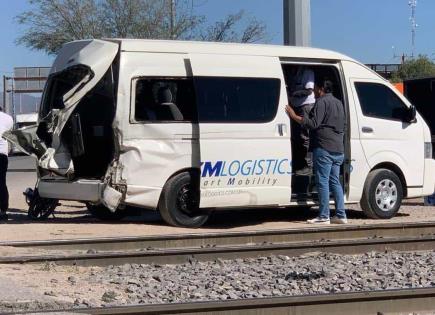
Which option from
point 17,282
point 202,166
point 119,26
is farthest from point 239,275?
point 119,26

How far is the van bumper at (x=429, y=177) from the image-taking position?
1222 cm

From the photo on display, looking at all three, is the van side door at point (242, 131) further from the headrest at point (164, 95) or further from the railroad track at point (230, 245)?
the railroad track at point (230, 245)

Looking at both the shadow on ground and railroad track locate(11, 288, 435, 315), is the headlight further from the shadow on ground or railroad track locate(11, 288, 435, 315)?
railroad track locate(11, 288, 435, 315)

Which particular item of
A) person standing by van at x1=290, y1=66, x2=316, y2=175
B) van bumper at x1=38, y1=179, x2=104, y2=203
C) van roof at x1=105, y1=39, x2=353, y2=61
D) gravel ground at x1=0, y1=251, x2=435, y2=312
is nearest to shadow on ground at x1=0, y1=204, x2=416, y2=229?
van bumper at x1=38, y1=179, x2=104, y2=203

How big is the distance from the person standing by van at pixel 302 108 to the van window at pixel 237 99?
72cm

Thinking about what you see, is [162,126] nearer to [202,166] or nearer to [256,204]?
[202,166]

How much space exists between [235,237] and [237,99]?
7.36 feet

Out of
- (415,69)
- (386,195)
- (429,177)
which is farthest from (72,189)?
(415,69)

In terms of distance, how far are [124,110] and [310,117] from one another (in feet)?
9.09

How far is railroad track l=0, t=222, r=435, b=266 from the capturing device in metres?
8.23

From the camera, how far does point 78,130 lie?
1062 centimetres

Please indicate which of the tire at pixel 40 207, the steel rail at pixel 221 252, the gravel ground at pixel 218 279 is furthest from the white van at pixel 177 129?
the gravel ground at pixel 218 279

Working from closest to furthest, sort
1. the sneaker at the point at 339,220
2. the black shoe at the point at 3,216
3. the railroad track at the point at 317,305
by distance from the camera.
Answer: the railroad track at the point at 317,305 → the sneaker at the point at 339,220 → the black shoe at the point at 3,216

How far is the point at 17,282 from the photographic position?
7031mm
